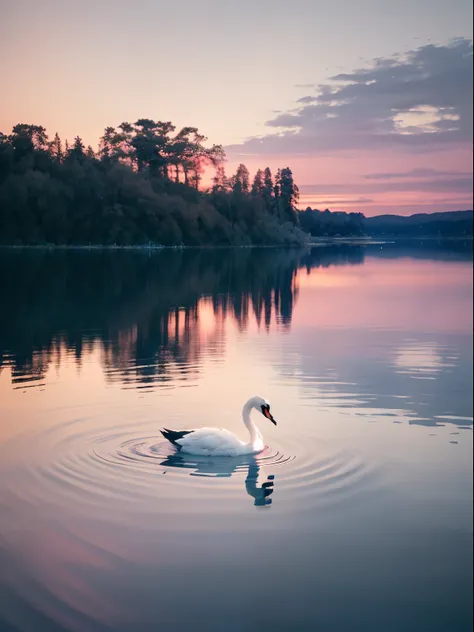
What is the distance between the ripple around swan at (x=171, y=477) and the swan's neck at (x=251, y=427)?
24 cm

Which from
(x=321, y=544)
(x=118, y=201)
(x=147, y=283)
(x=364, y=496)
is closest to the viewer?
(x=321, y=544)

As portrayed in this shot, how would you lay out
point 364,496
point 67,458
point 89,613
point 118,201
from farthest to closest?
point 118,201, point 67,458, point 364,496, point 89,613

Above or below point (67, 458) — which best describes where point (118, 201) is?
above

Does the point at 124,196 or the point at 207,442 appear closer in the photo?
the point at 207,442

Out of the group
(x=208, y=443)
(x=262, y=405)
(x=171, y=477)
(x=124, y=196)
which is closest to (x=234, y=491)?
(x=171, y=477)

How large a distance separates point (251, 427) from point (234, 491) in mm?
2010

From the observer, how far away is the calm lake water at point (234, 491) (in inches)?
305

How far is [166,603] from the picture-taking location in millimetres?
7672

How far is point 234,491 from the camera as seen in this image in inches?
425

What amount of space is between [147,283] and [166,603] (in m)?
43.6

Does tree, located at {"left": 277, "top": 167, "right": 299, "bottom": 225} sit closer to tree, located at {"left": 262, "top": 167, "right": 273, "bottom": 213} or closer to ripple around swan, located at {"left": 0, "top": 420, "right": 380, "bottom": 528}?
tree, located at {"left": 262, "top": 167, "right": 273, "bottom": 213}

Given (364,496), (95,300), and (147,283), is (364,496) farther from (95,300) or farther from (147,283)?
(147,283)

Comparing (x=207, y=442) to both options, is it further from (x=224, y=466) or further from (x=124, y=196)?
(x=124, y=196)

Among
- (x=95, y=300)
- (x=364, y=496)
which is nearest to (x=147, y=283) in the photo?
(x=95, y=300)
